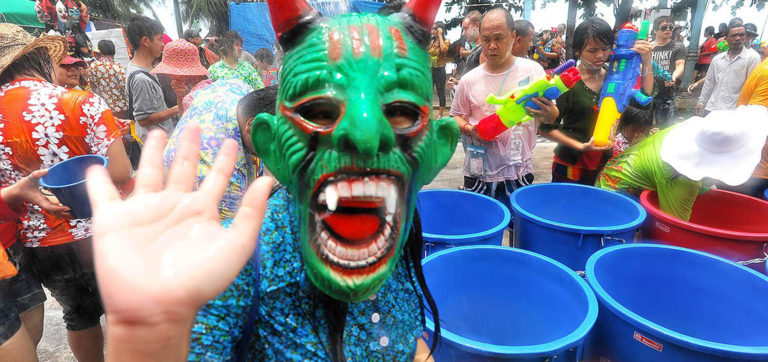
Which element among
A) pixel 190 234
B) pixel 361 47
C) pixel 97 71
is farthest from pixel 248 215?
pixel 97 71

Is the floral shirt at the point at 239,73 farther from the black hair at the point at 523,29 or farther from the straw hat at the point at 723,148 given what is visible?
the straw hat at the point at 723,148

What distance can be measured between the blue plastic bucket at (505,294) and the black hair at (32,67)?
2168 mm

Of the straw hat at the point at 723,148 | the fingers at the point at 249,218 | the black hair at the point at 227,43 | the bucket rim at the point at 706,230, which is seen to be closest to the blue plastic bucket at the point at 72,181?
the fingers at the point at 249,218

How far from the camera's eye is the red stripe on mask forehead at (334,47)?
2.68ft

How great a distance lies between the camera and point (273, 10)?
856mm


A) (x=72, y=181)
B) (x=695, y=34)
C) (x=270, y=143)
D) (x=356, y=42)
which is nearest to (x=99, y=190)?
(x=270, y=143)

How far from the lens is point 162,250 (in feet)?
2.17

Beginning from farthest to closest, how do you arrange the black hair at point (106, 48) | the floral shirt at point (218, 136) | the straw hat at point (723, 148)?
the black hair at point (106, 48) < the straw hat at point (723, 148) < the floral shirt at point (218, 136)

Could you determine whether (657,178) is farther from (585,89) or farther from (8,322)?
(8,322)

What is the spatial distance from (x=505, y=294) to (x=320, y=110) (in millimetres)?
1692

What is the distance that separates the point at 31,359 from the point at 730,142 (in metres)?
3.84

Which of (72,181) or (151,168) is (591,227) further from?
(72,181)

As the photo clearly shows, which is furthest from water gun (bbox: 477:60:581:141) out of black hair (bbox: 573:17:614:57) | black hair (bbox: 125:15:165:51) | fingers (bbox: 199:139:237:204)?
black hair (bbox: 125:15:165:51)

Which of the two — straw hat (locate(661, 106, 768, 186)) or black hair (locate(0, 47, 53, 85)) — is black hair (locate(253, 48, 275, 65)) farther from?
straw hat (locate(661, 106, 768, 186))
